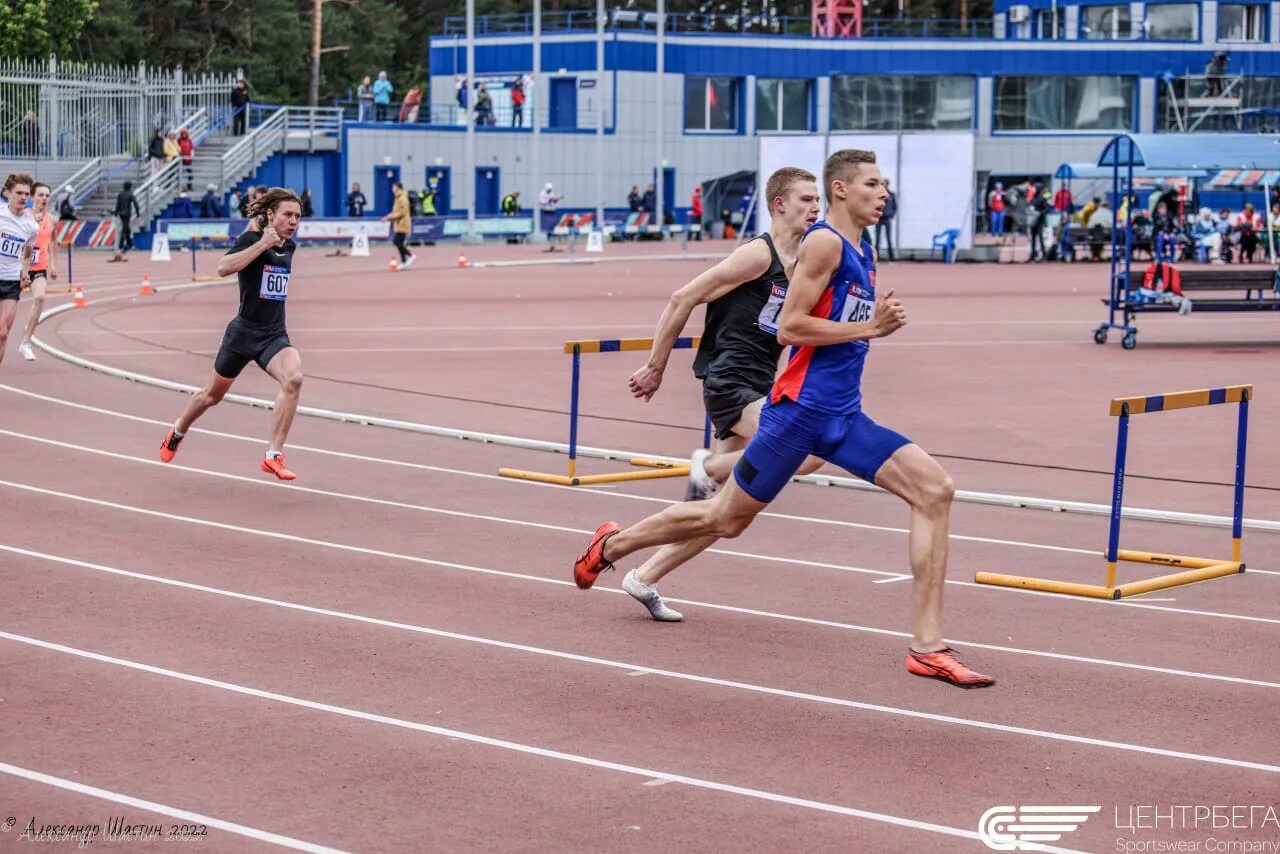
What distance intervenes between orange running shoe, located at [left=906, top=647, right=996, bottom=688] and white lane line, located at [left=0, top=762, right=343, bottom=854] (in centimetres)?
289

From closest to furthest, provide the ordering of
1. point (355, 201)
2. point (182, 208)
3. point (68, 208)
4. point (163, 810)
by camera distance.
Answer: point (163, 810), point (68, 208), point (182, 208), point (355, 201)

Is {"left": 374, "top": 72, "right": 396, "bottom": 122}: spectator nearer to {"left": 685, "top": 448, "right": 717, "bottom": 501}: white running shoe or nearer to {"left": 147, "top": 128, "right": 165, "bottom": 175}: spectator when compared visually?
{"left": 147, "top": 128, "right": 165, "bottom": 175}: spectator

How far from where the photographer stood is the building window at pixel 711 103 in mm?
67500

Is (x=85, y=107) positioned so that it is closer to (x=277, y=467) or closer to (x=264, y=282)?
(x=264, y=282)

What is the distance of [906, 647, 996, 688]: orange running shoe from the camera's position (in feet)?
23.7

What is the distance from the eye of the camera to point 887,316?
6.99 metres

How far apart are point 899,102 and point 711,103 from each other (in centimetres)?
716

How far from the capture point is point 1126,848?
537 centimetres

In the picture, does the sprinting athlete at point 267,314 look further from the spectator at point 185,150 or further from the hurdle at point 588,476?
the spectator at point 185,150

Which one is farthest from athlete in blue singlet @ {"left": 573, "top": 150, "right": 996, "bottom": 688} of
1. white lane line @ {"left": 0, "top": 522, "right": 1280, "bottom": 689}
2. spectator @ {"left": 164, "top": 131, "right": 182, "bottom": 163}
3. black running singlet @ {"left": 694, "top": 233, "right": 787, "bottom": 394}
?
spectator @ {"left": 164, "top": 131, "right": 182, "bottom": 163}

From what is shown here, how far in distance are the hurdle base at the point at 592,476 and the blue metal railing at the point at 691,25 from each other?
159 ft

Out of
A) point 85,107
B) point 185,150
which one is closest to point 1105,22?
point 185,150

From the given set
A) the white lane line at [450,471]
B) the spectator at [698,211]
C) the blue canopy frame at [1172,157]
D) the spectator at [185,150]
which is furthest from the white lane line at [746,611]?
the spectator at [698,211]

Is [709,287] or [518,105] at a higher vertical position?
[518,105]
